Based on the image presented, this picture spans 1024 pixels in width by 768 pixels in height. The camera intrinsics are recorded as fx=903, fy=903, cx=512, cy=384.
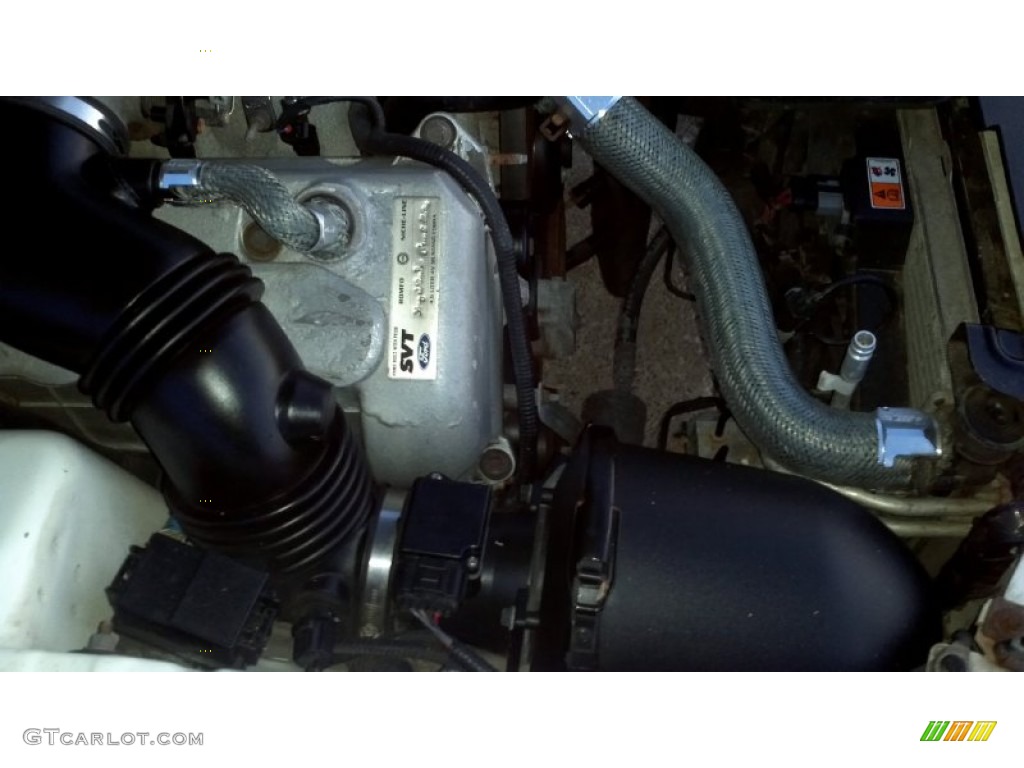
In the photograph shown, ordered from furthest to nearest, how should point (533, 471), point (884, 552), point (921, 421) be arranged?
point (533, 471), point (921, 421), point (884, 552)

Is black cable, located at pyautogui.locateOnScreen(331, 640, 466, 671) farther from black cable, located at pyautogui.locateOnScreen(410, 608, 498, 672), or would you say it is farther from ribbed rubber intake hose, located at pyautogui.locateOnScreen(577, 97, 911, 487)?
ribbed rubber intake hose, located at pyautogui.locateOnScreen(577, 97, 911, 487)

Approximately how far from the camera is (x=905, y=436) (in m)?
1.00

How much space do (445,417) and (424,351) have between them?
80 mm

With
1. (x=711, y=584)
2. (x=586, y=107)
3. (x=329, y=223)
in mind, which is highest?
(x=586, y=107)

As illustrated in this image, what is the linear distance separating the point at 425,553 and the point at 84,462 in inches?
14.7

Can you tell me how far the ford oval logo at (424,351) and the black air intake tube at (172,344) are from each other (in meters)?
0.11

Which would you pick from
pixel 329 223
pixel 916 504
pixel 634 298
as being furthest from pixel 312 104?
pixel 916 504

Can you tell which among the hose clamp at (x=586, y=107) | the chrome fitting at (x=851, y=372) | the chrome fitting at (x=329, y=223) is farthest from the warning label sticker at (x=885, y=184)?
the chrome fitting at (x=329, y=223)

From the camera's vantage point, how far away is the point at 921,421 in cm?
101
